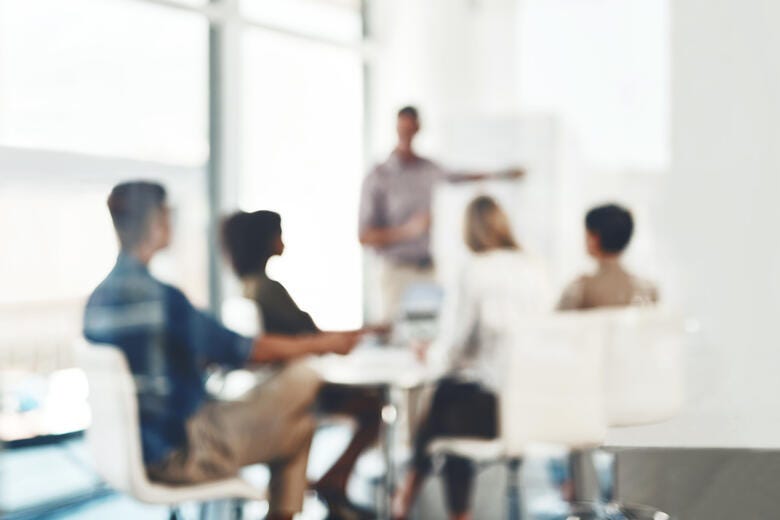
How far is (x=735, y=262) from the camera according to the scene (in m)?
0.88

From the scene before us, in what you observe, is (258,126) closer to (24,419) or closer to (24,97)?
(24,97)

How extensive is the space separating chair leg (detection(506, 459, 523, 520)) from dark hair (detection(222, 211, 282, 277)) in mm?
935

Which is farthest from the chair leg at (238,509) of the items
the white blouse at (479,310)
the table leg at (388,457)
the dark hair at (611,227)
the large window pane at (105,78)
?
the large window pane at (105,78)

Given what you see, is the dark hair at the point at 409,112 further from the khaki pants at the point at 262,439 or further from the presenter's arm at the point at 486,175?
the khaki pants at the point at 262,439

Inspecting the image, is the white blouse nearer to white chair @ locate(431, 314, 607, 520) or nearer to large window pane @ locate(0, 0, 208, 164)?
white chair @ locate(431, 314, 607, 520)

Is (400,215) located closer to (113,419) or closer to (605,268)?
(605,268)

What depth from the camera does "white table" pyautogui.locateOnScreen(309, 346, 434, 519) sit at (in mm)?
2092

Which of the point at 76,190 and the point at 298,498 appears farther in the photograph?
the point at 76,190

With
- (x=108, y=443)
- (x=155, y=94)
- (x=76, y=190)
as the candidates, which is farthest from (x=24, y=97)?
(x=108, y=443)

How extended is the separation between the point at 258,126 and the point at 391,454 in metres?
1.68

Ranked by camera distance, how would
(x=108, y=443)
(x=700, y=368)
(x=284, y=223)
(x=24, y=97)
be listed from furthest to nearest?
(x=24, y=97) < (x=284, y=223) < (x=108, y=443) < (x=700, y=368)

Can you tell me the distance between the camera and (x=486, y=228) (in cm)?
235

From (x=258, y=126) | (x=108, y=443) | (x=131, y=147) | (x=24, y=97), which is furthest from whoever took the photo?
(x=258, y=126)

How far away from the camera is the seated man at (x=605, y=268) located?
2141mm
